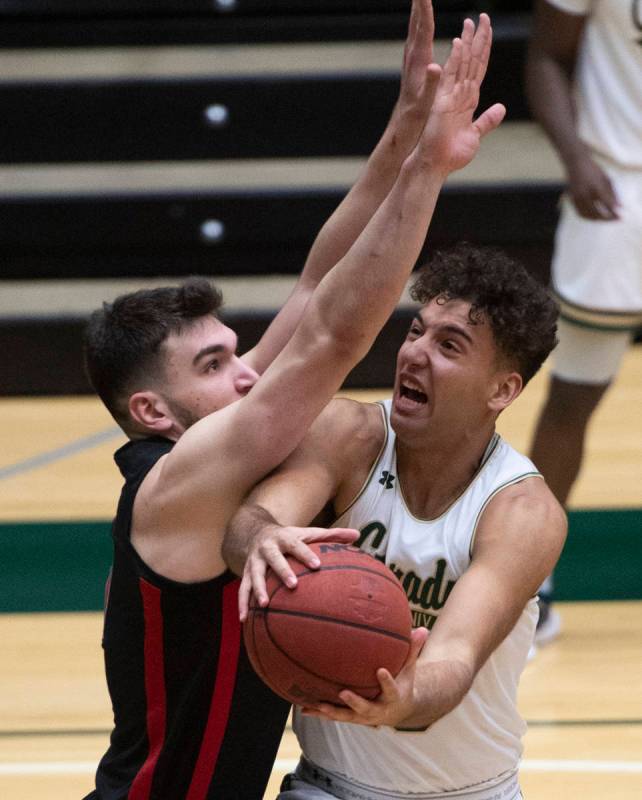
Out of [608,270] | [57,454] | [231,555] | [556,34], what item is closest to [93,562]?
[57,454]

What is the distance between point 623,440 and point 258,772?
4.00 meters

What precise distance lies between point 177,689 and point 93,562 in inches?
112

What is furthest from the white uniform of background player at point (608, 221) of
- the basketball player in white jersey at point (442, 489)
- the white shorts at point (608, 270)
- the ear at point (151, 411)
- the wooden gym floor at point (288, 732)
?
the ear at point (151, 411)

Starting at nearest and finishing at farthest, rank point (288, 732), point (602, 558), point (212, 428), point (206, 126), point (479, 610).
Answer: point (479, 610) → point (212, 428) → point (288, 732) → point (602, 558) → point (206, 126)

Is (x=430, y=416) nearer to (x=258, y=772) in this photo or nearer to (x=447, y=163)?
(x=447, y=163)

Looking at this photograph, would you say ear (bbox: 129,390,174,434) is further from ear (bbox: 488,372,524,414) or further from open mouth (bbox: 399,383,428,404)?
ear (bbox: 488,372,524,414)

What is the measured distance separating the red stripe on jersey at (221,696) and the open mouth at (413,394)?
493 millimetres

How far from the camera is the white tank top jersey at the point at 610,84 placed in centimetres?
501

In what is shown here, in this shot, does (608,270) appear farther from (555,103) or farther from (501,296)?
(501,296)

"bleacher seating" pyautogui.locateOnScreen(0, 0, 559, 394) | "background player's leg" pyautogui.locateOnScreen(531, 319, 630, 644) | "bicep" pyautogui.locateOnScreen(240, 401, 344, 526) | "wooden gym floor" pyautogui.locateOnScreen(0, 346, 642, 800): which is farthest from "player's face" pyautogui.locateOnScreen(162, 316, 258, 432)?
"bleacher seating" pyautogui.locateOnScreen(0, 0, 559, 394)

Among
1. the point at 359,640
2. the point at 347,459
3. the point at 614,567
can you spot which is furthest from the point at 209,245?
the point at 359,640

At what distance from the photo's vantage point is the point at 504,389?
294 centimetres

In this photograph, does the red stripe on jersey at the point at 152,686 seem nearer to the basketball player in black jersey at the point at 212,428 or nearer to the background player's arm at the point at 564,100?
the basketball player in black jersey at the point at 212,428

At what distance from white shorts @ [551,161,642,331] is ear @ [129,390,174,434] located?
7.69 feet
